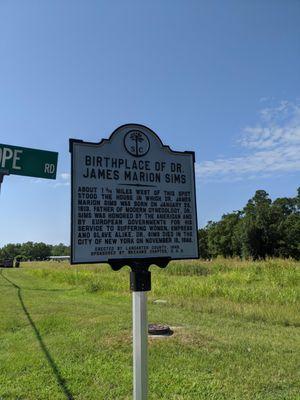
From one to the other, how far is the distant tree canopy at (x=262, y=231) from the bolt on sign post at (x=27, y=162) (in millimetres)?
61466

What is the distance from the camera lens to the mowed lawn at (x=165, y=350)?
17.5ft

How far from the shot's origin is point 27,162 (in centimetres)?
550

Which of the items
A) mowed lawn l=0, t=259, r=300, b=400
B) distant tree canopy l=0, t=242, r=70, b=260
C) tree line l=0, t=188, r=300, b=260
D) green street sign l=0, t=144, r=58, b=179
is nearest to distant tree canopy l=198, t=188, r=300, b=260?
tree line l=0, t=188, r=300, b=260

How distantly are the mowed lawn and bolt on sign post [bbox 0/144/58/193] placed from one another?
2458 mm

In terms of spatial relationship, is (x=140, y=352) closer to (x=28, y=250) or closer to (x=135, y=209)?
(x=135, y=209)

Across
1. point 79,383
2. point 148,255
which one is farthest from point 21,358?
point 148,255

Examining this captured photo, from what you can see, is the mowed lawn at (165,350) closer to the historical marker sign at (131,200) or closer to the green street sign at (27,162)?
the historical marker sign at (131,200)

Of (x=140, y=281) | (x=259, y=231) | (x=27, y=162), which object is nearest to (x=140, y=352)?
(x=140, y=281)

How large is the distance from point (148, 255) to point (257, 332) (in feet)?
15.8

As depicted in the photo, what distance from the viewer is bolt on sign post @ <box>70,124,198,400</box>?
430 cm

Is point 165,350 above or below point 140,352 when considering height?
below

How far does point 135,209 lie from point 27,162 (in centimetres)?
166

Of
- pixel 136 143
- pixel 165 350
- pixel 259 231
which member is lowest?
pixel 165 350

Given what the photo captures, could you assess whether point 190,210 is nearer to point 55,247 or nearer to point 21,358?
point 21,358
